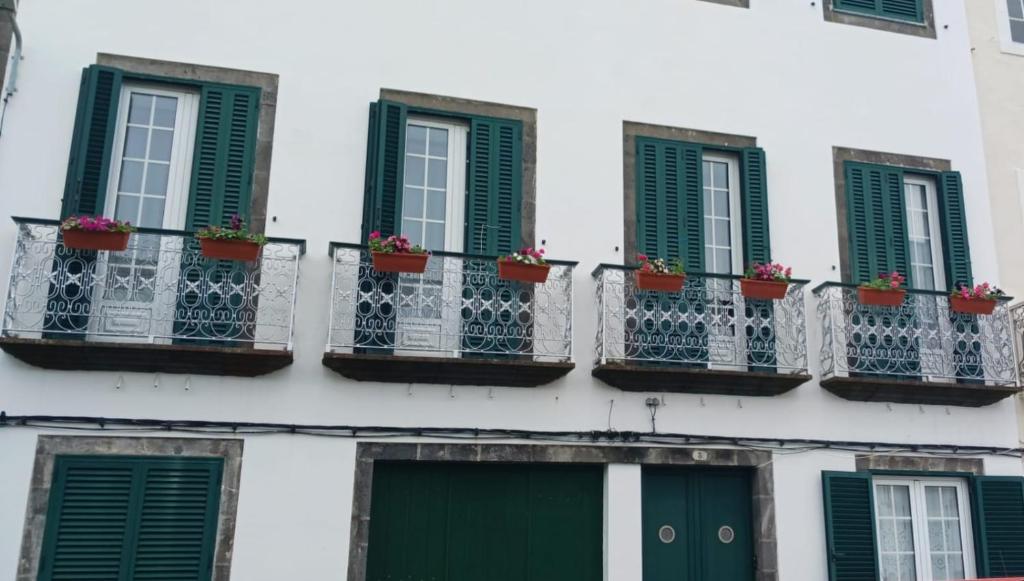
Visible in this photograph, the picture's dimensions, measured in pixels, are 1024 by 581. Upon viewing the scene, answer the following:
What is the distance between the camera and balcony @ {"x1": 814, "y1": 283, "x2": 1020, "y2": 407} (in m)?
9.51

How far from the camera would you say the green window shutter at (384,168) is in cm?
888

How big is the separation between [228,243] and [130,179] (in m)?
1.46

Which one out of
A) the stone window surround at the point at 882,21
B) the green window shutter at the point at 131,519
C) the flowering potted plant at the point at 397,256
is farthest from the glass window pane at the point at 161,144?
the stone window surround at the point at 882,21

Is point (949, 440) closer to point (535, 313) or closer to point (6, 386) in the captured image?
point (535, 313)

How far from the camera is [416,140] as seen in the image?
9477mm

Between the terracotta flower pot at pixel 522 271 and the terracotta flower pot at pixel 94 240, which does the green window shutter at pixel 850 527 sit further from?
the terracotta flower pot at pixel 94 240

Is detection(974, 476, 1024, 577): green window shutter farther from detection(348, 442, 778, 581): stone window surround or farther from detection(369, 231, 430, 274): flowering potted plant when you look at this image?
detection(369, 231, 430, 274): flowering potted plant

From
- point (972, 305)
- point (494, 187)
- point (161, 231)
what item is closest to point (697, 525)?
point (972, 305)

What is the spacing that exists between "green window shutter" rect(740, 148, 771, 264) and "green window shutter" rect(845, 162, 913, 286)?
3.41 feet

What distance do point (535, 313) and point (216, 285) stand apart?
9.58 ft

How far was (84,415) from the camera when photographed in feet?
26.0

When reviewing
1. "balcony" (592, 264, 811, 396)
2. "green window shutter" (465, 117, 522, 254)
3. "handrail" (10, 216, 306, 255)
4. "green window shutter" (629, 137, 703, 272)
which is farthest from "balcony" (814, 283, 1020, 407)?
"handrail" (10, 216, 306, 255)

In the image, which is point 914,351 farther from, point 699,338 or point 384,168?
point 384,168

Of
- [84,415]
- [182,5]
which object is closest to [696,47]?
[182,5]
